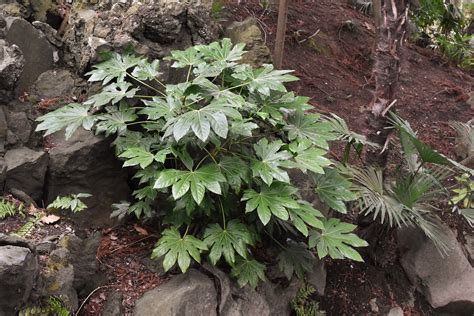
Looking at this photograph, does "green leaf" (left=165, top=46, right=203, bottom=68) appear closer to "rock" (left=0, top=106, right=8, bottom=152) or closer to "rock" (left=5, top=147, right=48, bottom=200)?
"rock" (left=5, top=147, right=48, bottom=200)

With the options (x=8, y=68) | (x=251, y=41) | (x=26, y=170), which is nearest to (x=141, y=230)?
(x=26, y=170)

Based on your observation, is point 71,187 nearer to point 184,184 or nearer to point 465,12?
point 184,184

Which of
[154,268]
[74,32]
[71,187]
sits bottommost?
[154,268]

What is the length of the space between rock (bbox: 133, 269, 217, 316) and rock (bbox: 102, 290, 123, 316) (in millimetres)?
117

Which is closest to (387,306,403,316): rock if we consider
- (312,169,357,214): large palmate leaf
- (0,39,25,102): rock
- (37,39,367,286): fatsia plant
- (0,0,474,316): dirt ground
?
(0,0,474,316): dirt ground

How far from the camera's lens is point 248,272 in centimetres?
362

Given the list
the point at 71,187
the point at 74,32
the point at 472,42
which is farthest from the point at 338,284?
the point at 472,42

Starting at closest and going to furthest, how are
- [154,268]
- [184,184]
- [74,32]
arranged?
1. [184,184]
2. [154,268]
3. [74,32]

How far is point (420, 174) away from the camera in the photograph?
177 inches

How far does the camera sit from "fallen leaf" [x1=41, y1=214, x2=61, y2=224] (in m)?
3.72

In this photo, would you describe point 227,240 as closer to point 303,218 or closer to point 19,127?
point 303,218

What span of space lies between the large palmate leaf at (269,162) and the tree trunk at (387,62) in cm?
143

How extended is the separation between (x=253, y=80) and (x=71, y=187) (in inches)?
68.4

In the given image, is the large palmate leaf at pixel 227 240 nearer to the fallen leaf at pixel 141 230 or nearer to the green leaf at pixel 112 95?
the fallen leaf at pixel 141 230
